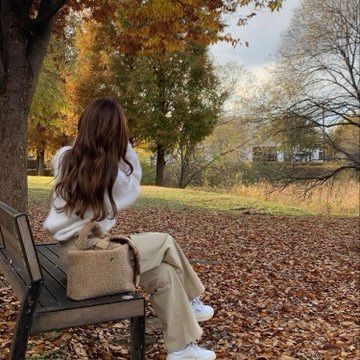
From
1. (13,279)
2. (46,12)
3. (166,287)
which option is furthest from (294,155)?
(13,279)

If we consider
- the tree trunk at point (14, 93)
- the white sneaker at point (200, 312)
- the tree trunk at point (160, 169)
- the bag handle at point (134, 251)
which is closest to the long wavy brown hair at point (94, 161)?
the bag handle at point (134, 251)

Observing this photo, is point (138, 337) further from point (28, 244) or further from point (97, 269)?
point (28, 244)

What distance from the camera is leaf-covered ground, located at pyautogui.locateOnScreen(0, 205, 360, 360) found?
11.8 feet

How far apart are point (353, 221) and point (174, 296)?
37.1ft

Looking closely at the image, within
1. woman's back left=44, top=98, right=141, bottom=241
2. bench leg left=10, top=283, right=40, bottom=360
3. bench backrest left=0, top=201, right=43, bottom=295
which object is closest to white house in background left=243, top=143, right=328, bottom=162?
woman's back left=44, top=98, right=141, bottom=241

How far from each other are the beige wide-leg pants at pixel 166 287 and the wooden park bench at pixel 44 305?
20cm

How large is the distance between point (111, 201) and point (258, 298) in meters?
2.94

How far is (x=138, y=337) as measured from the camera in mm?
2793

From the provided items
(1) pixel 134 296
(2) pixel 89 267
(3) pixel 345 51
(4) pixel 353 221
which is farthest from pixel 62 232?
(3) pixel 345 51

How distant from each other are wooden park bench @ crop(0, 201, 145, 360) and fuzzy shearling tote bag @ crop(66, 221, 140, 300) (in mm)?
50

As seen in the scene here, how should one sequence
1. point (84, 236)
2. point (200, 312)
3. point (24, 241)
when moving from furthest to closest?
point (200, 312), point (84, 236), point (24, 241)

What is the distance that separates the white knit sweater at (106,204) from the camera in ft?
9.28

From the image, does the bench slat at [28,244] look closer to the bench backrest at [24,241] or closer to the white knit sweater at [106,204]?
the bench backrest at [24,241]

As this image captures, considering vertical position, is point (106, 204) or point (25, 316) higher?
point (106, 204)
